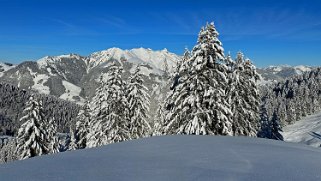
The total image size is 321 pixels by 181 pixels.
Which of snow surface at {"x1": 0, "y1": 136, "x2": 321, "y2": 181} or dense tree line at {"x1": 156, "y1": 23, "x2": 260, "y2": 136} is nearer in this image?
snow surface at {"x1": 0, "y1": 136, "x2": 321, "y2": 181}

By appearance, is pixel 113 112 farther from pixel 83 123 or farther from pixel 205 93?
pixel 83 123

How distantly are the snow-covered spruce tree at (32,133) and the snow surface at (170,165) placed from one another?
28772mm

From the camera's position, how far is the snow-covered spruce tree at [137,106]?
37.4 m

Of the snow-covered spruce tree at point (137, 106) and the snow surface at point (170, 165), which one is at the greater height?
the snow-covered spruce tree at point (137, 106)

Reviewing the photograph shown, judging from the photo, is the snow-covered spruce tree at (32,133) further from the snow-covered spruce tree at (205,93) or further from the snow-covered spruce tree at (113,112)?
the snow-covered spruce tree at (205,93)

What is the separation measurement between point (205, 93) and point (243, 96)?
9.17 m

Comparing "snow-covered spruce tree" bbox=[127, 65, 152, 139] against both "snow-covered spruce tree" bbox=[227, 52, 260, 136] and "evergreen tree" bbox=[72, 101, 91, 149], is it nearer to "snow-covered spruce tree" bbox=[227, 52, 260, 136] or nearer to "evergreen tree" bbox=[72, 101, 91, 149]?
"snow-covered spruce tree" bbox=[227, 52, 260, 136]

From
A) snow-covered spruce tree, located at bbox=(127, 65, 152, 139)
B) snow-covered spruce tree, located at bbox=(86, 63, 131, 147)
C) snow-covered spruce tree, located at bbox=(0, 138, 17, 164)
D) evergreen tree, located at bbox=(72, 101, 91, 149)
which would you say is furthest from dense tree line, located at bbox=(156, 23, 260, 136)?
snow-covered spruce tree, located at bbox=(0, 138, 17, 164)

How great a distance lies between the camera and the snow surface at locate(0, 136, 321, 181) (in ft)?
23.3

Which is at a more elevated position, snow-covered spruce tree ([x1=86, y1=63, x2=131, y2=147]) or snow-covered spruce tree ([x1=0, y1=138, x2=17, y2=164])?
snow-covered spruce tree ([x1=86, y1=63, x2=131, y2=147])

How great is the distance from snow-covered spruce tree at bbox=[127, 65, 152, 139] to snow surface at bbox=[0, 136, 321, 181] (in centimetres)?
2649

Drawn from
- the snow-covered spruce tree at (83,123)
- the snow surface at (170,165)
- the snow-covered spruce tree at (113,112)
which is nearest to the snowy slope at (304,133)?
the snow-covered spruce tree at (83,123)

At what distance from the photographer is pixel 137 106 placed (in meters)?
37.7

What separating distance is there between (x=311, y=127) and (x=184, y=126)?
4650 inches
